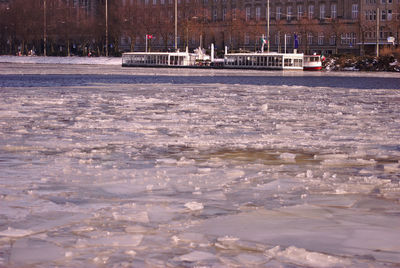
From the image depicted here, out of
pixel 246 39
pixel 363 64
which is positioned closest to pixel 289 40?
pixel 246 39

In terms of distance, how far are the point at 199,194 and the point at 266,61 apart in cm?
7099

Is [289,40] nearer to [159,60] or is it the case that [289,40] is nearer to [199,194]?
[159,60]

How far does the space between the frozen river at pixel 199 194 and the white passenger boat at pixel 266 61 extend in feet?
202

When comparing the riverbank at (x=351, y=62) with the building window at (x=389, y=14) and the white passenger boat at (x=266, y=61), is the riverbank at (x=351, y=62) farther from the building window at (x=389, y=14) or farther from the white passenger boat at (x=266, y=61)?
the building window at (x=389, y=14)

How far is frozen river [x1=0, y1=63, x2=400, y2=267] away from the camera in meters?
5.56

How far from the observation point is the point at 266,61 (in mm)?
77875

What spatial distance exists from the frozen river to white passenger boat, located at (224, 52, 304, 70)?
61684mm

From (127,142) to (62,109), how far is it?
7.05 metres

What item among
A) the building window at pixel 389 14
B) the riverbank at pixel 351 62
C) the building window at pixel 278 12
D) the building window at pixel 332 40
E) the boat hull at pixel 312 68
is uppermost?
the building window at pixel 278 12

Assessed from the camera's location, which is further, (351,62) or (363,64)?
(351,62)

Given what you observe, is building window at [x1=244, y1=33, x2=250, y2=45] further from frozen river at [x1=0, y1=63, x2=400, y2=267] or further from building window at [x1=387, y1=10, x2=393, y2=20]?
frozen river at [x1=0, y1=63, x2=400, y2=267]

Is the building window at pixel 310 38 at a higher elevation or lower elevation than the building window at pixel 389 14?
lower

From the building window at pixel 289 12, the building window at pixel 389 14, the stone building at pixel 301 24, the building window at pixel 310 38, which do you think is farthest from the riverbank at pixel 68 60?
Answer: the building window at pixel 389 14

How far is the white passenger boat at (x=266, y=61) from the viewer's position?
250 ft
